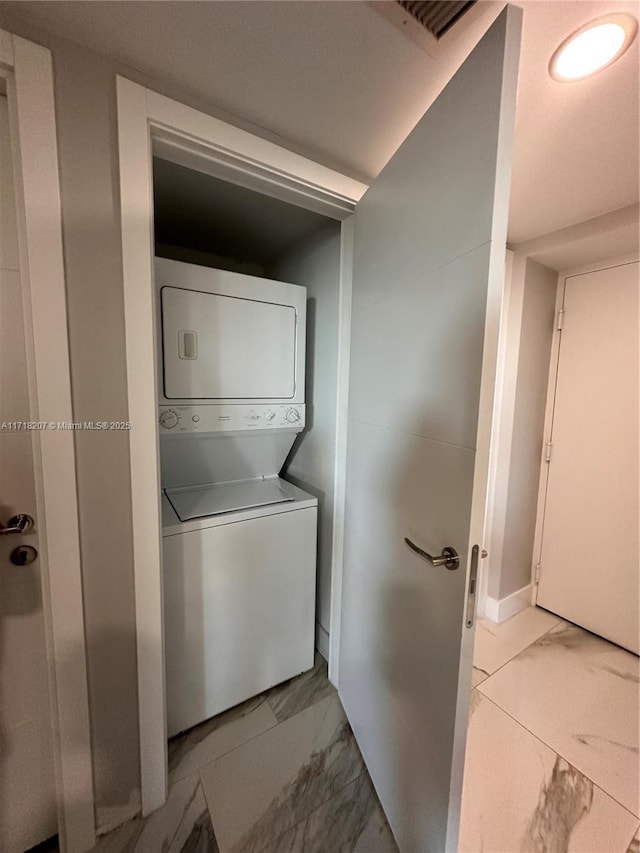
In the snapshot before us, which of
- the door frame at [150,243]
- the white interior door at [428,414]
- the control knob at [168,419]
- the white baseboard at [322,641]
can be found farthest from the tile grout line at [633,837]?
the control knob at [168,419]

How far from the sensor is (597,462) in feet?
6.27

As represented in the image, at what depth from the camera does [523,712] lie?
151 centimetres

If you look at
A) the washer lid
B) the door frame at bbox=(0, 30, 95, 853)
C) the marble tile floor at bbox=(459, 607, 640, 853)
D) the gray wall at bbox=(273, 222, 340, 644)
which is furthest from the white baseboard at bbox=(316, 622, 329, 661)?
the door frame at bbox=(0, 30, 95, 853)

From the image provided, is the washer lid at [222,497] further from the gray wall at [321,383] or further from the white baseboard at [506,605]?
the white baseboard at [506,605]

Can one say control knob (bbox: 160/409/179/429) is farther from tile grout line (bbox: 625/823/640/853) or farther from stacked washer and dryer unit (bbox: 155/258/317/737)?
tile grout line (bbox: 625/823/640/853)

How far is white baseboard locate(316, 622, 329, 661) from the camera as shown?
5.73 ft

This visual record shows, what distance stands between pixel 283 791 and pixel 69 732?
772mm

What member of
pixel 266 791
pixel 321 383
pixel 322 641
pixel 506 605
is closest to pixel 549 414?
pixel 506 605

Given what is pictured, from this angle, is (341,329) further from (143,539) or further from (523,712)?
(523,712)

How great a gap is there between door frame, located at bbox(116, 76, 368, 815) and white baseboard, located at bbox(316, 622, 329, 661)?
837 millimetres

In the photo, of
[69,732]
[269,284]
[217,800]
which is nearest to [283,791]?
[217,800]

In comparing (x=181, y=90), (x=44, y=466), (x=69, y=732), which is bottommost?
(x=69, y=732)

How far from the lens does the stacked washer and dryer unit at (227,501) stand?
4.21 feet

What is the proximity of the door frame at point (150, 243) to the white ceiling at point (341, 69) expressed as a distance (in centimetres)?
8
